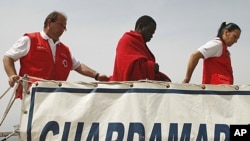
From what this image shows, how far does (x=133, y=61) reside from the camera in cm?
293

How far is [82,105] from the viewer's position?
2410mm

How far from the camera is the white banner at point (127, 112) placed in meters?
2.36

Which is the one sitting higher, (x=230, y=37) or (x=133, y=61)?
(x=230, y=37)

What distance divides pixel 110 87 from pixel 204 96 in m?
0.69

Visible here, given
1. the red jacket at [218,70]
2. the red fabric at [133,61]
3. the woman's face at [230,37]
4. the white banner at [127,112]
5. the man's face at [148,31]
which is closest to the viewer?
the white banner at [127,112]

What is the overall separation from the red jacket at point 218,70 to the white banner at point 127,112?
0.68 m

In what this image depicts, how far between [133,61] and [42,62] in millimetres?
782

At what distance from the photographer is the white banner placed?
2.36 meters

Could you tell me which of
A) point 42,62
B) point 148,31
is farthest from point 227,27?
point 42,62

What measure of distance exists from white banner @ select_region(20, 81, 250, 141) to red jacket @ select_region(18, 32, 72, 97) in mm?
547

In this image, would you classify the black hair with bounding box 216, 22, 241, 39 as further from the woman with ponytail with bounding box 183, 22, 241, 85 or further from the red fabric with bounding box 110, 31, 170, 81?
the red fabric with bounding box 110, 31, 170, 81

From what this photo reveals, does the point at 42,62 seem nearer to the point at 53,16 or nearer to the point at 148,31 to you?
the point at 53,16

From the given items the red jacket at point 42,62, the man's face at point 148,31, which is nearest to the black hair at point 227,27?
the man's face at point 148,31

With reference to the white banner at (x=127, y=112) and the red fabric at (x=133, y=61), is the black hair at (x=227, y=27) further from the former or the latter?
the white banner at (x=127, y=112)
